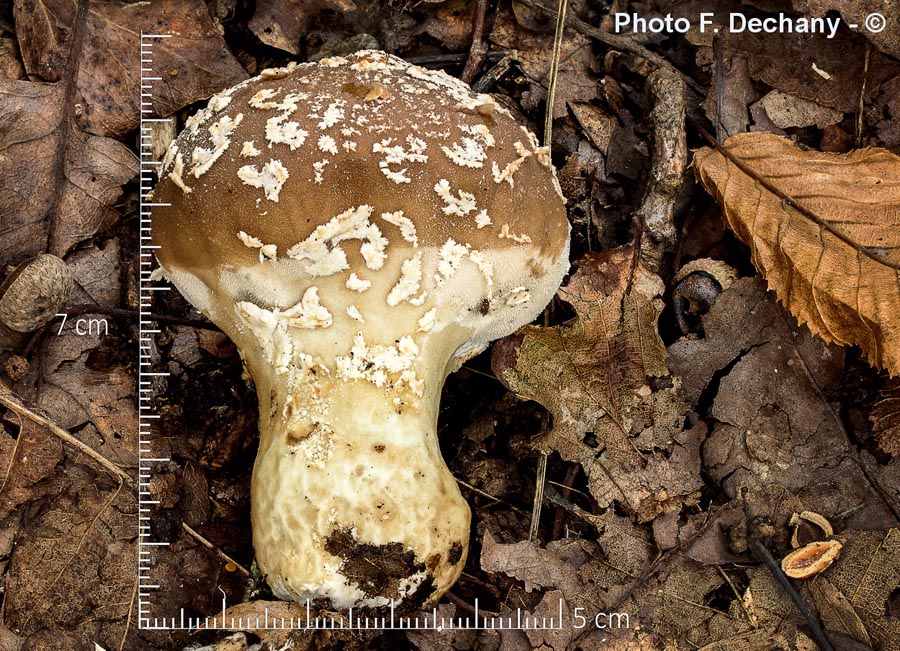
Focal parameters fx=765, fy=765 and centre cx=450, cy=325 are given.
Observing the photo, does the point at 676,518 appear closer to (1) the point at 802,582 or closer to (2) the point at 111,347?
(1) the point at 802,582

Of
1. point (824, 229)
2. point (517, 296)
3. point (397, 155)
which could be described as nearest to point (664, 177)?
point (824, 229)

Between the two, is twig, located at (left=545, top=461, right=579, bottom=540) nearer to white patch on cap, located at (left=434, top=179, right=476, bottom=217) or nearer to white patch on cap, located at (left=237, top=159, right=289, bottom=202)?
white patch on cap, located at (left=434, top=179, right=476, bottom=217)

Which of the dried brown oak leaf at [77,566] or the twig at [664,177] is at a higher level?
the twig at [664,177]

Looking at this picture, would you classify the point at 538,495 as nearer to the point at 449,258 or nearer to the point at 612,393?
the point at 612,393

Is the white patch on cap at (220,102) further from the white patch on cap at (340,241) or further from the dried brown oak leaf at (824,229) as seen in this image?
the dried brown oak leaf at (824,229)

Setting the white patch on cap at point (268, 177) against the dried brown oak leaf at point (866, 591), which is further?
the dried brown oak leaf at point (866, 591)

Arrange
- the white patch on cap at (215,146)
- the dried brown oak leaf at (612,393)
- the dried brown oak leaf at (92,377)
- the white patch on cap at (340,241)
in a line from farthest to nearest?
the dried brown oak leaf at (92,377)
the dried brown oak leaf at (612,393)
the white patch on cap at (215,146)
the white patch on cap at (340,241)

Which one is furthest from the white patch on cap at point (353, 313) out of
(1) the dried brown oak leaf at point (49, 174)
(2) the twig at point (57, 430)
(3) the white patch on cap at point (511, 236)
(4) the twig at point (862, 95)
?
(4) the twig at point (862, 95)

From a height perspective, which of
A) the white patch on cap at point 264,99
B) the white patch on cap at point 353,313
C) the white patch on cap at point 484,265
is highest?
the white patch on cap at point 264,99
